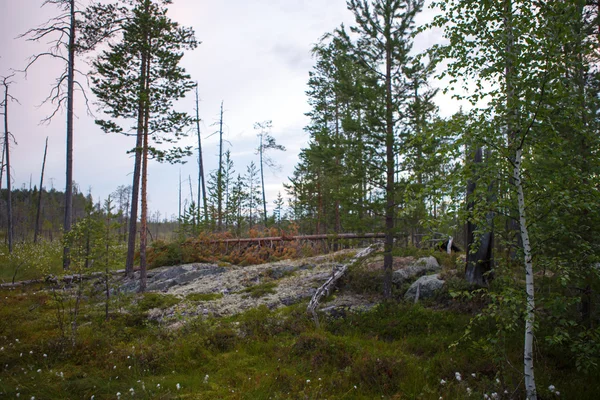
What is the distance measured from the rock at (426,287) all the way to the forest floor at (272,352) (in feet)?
0.89

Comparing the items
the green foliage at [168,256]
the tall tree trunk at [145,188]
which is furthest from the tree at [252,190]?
the tall tree trunk at [145,188]

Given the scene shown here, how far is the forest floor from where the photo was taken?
18.7 feet

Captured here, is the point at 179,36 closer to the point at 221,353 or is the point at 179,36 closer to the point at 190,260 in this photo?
the point at 190,260

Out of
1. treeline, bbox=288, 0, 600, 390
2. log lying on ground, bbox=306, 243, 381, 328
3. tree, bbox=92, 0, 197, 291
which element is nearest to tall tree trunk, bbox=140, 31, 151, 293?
tree, bbox=92, 0, 197, 291

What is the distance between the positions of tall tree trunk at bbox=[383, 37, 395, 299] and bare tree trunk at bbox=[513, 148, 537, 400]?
4.86 meters

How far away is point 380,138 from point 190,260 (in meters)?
14.3

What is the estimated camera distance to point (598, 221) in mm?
4965

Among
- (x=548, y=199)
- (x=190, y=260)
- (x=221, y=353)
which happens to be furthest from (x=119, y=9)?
(x=548, y=199)

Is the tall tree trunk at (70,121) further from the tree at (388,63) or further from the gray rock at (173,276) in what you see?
the tree at (388,63)

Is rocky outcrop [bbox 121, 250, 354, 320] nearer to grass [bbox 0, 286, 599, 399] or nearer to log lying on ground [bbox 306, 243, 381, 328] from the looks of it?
log lying on ground [bbox 306, 243, 381, 328]

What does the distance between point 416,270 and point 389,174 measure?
158 inches

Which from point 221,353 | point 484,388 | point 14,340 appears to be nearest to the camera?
point 484,388

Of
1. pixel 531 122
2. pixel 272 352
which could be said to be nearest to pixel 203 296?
pixel 272 352

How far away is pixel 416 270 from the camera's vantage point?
11.8 metres
